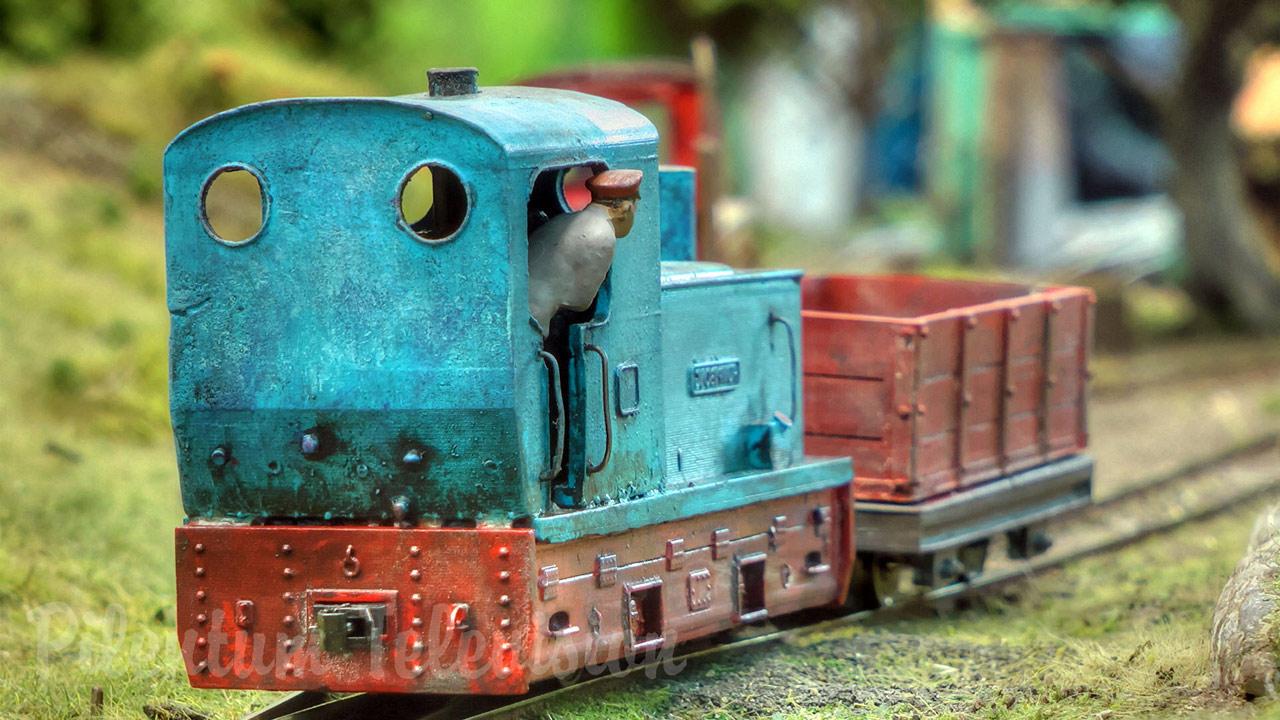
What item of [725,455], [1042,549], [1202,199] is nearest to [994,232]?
[1202,199]

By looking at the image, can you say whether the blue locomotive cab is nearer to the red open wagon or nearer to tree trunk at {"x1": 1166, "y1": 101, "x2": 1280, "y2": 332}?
the red open wagon

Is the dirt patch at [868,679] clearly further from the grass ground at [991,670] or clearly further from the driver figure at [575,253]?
the driver figure at [575,253]

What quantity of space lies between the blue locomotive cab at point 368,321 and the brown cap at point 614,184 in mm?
100

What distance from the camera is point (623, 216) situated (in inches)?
258

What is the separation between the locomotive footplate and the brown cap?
9.55 ft

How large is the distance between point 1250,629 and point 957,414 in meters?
2.91

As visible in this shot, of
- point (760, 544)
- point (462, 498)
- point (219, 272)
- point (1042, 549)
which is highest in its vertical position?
point (219, 272)

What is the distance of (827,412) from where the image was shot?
29.2ft

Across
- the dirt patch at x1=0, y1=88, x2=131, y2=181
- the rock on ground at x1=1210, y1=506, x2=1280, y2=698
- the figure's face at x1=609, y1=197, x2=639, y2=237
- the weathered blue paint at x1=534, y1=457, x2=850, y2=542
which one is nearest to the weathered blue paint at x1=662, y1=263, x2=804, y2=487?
the weathered blue paint at x1=534, y1=457, x2=850, y2=542

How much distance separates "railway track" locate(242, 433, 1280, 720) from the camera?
683 cm

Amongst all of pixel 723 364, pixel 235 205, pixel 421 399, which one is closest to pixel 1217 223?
pixel 235 205

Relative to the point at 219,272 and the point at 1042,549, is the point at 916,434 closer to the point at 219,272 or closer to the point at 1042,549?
the point at 1042,549

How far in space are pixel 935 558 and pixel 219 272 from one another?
442 centimetres

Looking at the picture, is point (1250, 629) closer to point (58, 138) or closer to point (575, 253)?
point (575, 253)
